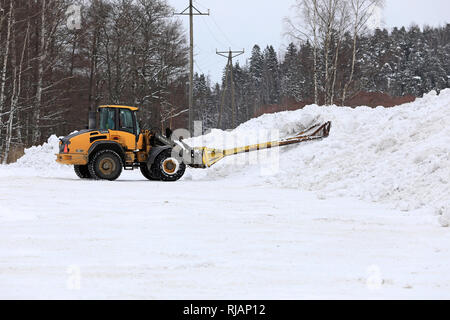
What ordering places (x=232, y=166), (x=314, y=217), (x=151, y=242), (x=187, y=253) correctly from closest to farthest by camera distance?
(x=187, y=253)
(x=151, y=242)
(x=314, y=217)
(x=232, y=166)

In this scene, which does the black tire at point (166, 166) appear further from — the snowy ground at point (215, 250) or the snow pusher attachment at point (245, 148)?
the snowy ground at point (215, 250)

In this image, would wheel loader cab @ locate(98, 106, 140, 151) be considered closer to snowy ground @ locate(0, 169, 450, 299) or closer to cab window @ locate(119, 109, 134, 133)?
cab window @ locate(119, 109, 134, 133)

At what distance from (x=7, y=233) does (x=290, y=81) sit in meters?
82.6

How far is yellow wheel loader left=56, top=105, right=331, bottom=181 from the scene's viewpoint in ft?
50.4

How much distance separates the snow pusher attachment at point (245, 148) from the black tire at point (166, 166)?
54cm

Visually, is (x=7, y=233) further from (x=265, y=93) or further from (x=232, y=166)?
(x=265, y=93)

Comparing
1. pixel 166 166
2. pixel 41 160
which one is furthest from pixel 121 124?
pixel 41 160

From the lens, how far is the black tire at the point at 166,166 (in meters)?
16.0

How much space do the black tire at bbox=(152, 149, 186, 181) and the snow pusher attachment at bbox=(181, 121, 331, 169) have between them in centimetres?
54

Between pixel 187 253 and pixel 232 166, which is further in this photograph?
pixel 232 166

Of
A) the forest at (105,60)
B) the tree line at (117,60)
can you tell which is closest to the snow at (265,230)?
the forest at (105,60)

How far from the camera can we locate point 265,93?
10556 cm

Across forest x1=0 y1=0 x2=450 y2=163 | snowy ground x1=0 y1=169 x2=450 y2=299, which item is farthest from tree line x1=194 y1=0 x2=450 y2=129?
snowy ground x1=0 y1=169 x2=450 y2=299

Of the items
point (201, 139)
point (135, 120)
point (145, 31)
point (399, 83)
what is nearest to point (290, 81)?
point (399, 83)
